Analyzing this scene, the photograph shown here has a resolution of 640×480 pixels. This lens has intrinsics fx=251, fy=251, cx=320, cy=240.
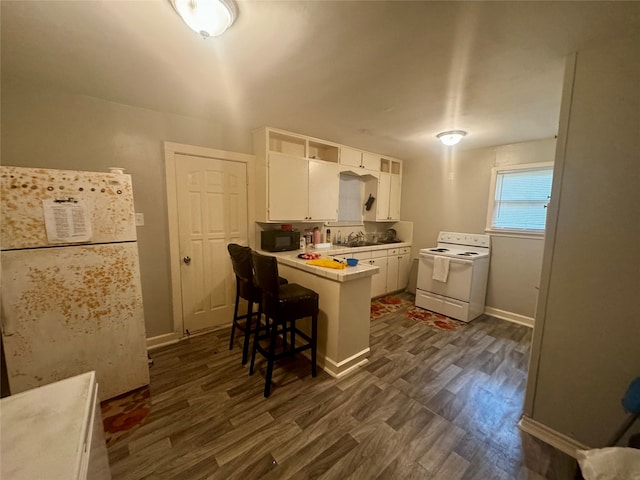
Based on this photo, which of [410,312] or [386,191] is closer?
[410,312]


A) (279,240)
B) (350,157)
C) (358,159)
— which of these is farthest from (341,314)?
(358,159)

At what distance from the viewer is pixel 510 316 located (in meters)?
3.49

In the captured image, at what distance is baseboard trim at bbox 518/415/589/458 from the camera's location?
1557mm

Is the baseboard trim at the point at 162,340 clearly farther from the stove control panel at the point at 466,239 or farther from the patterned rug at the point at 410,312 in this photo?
the stove control panel at the point at 466,239

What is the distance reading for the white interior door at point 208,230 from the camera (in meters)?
2.72

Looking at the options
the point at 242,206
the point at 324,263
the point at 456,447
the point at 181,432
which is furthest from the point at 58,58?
the point at 456,447

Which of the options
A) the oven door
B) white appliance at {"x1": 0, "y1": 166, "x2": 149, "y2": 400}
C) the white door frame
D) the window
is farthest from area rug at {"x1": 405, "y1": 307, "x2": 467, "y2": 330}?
white appliance at {"x1": 0, "y1": 166, "x2": 149, "y2": 400}

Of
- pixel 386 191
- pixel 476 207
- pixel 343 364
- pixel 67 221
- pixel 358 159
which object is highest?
pixel 358 159

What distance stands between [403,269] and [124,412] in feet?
13.2

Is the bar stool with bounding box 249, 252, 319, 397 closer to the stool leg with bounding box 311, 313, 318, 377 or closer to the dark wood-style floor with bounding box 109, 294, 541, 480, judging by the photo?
the stool leg with bounding box 311, 313, 318, 377

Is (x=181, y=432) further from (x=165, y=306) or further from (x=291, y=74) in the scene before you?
(x=291, y=74)

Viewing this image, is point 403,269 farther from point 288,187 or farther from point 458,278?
point 288,187

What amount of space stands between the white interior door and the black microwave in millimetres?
254

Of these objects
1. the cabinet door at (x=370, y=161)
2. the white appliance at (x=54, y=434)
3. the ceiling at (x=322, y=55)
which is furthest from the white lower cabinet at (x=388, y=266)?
the white appliance at (x=54, y=434)
